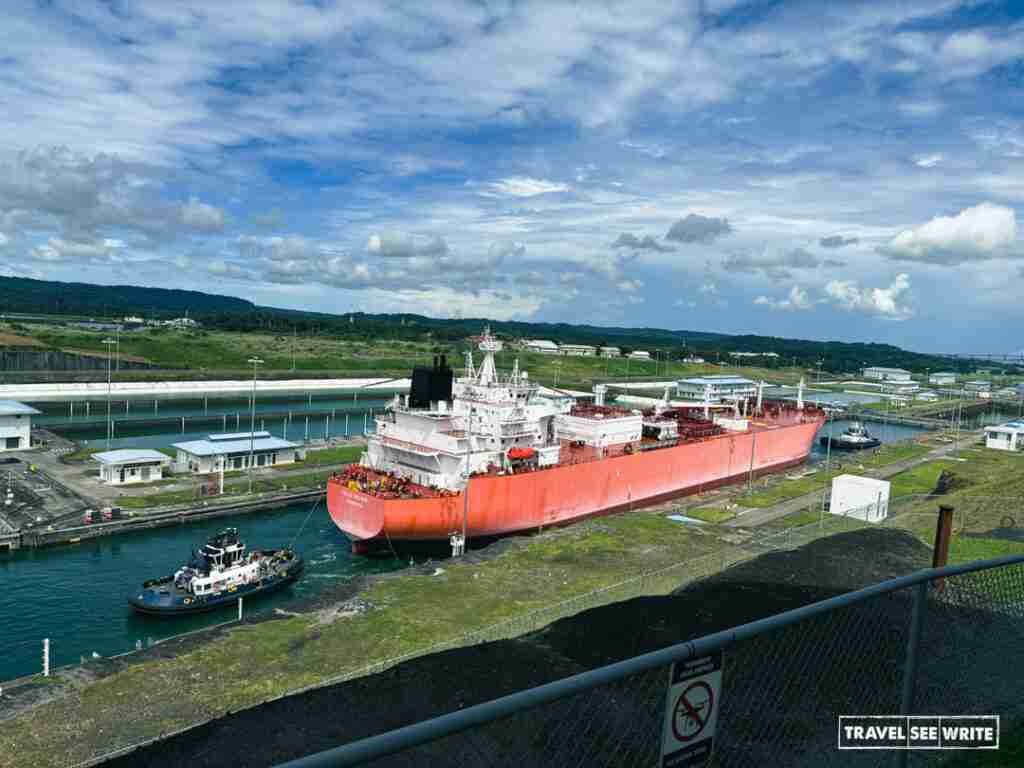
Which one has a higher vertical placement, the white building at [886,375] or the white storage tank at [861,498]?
the white building at [886,375]

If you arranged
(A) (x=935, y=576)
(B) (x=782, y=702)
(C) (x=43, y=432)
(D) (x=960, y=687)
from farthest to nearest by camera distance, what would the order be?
(C) (x=43, y=432), (B) (x=782, y=702), (D) (x=960, y=687), (A) (x=935, y=576)

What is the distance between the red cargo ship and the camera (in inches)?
1003

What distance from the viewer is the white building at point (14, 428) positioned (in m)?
37.4

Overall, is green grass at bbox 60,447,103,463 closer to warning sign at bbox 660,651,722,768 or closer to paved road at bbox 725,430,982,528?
paved road at bbox 725,430,982,528

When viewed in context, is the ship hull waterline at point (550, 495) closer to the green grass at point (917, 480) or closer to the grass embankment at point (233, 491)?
the grass embankment at point (233, 491)

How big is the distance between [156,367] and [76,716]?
82.9m

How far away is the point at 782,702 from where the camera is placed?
9.23 m

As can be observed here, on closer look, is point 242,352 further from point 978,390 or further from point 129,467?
point 978,390

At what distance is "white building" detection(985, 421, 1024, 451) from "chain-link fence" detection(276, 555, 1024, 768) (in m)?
54.3

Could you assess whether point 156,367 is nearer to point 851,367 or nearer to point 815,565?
point 815,565

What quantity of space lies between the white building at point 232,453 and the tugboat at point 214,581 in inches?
533

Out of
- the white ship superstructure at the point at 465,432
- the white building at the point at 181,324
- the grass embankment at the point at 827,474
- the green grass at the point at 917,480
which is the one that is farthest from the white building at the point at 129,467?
the white building at the point at 181,324

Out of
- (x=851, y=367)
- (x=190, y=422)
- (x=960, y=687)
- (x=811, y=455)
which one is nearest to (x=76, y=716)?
(x=960, y=687)

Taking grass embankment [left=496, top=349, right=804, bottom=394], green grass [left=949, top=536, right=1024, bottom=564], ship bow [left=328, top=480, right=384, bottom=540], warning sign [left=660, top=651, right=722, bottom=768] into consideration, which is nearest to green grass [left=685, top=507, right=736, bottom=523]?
green grass [left=949, top=536, right=1024, bottom=564]
